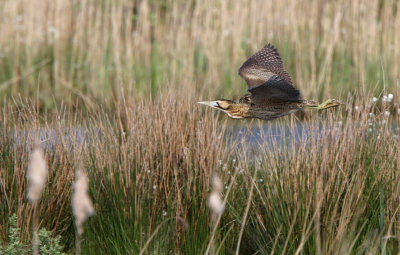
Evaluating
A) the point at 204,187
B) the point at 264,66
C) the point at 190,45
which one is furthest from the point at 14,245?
the point at 190,45

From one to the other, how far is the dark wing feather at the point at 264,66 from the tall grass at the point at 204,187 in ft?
1.11

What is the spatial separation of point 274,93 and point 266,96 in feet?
0.38

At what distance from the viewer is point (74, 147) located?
3.71m

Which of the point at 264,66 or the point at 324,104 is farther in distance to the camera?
the point at 264,66

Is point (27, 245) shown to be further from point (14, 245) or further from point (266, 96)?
point (266, 96)

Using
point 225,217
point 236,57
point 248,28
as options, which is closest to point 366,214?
point 225,217

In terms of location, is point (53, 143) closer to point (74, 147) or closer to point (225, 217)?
point (74, 147)

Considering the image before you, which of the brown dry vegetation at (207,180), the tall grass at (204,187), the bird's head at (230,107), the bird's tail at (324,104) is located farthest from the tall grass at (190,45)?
the bird's tail at (324,104)

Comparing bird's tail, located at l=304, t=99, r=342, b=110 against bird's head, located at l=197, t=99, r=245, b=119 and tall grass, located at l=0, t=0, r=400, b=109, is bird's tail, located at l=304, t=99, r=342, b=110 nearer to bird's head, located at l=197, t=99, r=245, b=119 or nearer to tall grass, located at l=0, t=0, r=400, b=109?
bird's head, located at l=197, t=99, r=245, b=119

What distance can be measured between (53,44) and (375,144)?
7.25 metres

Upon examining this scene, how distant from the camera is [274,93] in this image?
310 centimetres

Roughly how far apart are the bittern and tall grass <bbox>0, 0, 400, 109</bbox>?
15.3 ft

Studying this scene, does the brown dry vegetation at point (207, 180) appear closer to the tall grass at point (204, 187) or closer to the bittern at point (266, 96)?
the tall grass at point (204, 187)

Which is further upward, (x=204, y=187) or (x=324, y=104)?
(x=324, y=104)
